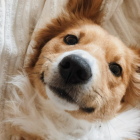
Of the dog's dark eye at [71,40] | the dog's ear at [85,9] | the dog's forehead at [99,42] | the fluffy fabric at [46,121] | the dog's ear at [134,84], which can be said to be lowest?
the fluffy fabric at [46,121]

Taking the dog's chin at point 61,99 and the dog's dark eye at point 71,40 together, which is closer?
the dog's chin at point 61,99

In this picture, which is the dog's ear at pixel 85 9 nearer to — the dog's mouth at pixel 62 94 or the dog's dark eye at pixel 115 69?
the dog's dark eye at pixel 115 69

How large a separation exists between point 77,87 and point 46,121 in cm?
60

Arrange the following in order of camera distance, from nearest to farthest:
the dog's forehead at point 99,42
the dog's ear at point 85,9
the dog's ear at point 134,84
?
the dog's forehead at point 99,42
the dog's ear at point 134,84
the dog's ear at point 85,9

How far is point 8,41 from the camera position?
150 cm

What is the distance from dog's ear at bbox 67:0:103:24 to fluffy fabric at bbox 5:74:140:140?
0.80 meters

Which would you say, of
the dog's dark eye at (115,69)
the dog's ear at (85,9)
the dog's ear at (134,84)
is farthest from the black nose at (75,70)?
the dog's ear at (85,9)

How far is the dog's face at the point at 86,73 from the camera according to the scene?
96cm

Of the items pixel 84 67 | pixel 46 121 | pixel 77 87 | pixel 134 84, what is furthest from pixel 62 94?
pixel 134 84

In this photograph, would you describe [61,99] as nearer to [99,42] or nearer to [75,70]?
[75,70]

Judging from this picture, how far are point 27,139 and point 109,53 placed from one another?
95 centimetres

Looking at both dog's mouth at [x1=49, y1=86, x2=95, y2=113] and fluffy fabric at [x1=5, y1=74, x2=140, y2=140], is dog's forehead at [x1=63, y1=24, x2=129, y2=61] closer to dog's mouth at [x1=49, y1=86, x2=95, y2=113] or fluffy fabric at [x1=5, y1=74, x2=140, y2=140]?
dog's mouth at [x1=49, y1=86, x2=95, y2=113]

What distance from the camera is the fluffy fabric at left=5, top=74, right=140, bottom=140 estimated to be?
4.55 ft

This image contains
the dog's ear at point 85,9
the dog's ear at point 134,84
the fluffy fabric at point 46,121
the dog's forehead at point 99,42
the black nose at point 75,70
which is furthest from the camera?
the dog's ear at point 85,9
